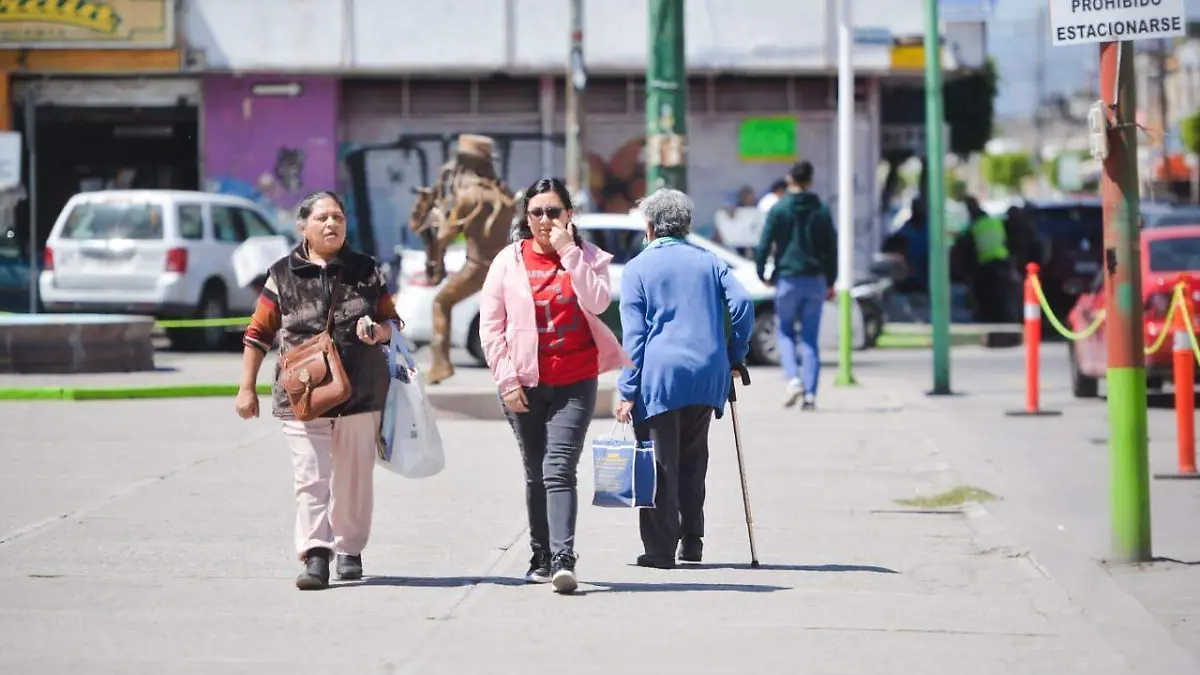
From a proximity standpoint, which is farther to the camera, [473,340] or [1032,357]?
[473,340]

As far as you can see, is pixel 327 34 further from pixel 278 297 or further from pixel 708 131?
pixel 278 297

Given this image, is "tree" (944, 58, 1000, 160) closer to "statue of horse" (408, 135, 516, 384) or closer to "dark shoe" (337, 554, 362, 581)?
"statue of horse" (408, 135, 516, 384)

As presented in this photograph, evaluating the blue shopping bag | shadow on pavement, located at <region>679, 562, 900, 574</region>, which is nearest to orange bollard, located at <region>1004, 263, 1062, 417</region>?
shadow on pavement, located at <region>679, 562, 900, 574</region>

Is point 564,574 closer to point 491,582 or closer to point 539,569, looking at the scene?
point 539,569

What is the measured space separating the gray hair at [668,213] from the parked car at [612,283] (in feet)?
36.4

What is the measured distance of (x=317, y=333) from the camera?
7980mm

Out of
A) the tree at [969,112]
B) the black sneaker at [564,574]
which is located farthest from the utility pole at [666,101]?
the tree at [969,112]

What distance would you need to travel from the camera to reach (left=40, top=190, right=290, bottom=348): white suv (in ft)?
74.5

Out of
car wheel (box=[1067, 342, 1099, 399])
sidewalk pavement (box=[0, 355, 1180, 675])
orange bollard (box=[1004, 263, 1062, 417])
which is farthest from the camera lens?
car wheel (box=[1067, 342, 1099, 399])

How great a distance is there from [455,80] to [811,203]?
15090 mm

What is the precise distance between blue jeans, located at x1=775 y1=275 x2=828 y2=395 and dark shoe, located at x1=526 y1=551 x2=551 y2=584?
293 inches

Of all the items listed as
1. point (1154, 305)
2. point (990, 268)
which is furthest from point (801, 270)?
point (990, 268)

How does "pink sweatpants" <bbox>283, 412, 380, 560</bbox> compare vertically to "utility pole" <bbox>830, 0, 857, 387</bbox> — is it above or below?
below

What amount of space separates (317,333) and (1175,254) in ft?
35.2
